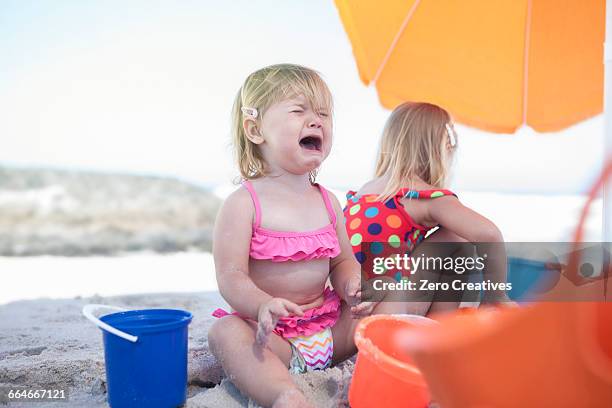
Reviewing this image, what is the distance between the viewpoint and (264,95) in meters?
1.38

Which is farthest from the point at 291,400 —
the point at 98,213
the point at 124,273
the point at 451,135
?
the point at 98,213

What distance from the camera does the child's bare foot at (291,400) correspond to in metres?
1.01

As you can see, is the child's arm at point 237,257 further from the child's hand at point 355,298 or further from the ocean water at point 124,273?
the ocean water at point 124,273

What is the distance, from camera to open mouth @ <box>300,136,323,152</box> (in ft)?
4.48

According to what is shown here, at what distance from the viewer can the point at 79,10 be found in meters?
7.04

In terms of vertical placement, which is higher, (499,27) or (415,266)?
(499,27)

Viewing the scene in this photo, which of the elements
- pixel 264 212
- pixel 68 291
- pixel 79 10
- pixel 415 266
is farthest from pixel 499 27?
pixel 79 10

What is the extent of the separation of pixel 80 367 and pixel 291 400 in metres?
0.57

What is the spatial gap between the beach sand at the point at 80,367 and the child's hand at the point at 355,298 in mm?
136

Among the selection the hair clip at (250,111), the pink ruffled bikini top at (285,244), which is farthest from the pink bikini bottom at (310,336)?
the hair clip at (250,111)

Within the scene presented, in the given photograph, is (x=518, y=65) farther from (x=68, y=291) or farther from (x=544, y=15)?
(x=68, y=291)

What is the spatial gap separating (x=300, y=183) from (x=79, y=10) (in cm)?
673

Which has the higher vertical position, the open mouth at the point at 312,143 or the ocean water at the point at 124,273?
the open mouth at the point at 312,143

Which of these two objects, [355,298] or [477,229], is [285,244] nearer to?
[355,298]
